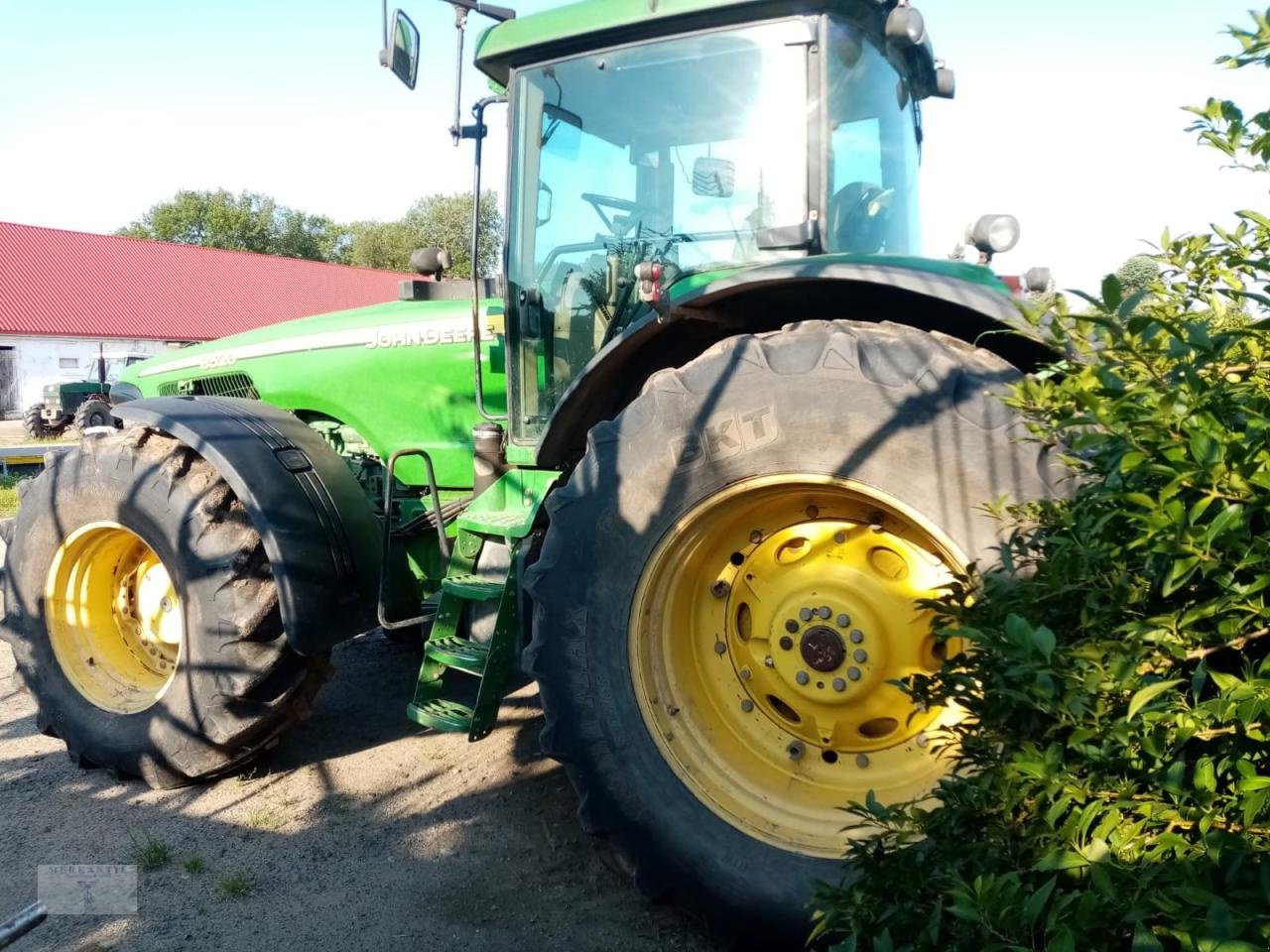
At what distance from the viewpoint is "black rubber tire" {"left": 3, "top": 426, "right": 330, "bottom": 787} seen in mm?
3514

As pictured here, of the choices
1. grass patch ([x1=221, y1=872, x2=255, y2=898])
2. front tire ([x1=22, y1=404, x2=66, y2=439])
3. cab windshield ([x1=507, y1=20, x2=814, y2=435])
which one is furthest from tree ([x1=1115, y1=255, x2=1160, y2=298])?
front tire ([x1=22, y1=404, x2=66, y2=439])

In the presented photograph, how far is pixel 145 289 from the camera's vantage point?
3011 cm

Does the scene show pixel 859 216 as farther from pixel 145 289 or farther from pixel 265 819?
pixel 145 289

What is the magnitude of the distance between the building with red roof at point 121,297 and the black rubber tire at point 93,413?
692 centimetres

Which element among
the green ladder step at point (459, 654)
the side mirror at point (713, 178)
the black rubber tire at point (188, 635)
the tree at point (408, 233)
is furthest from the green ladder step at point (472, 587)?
the tree at point (408, 233)

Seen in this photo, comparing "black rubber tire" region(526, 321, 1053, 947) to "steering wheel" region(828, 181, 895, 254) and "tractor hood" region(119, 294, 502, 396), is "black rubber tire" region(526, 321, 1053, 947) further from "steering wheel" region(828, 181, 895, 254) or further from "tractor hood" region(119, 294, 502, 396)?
"tractor hood" region(119, 294, 502, 396)

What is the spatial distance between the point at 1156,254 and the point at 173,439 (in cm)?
340

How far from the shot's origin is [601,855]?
3117 millimetres

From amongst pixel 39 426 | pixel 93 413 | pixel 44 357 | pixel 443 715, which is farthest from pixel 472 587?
pixel 44 357

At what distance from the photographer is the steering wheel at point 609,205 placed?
341cm

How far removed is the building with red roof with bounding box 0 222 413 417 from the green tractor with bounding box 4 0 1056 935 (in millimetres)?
22893

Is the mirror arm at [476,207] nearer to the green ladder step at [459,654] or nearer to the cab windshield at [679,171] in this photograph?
the cab windshield at [679,171]

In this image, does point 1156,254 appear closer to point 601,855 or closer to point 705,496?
point 705,496

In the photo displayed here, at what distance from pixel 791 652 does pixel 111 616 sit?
9.63 feet
